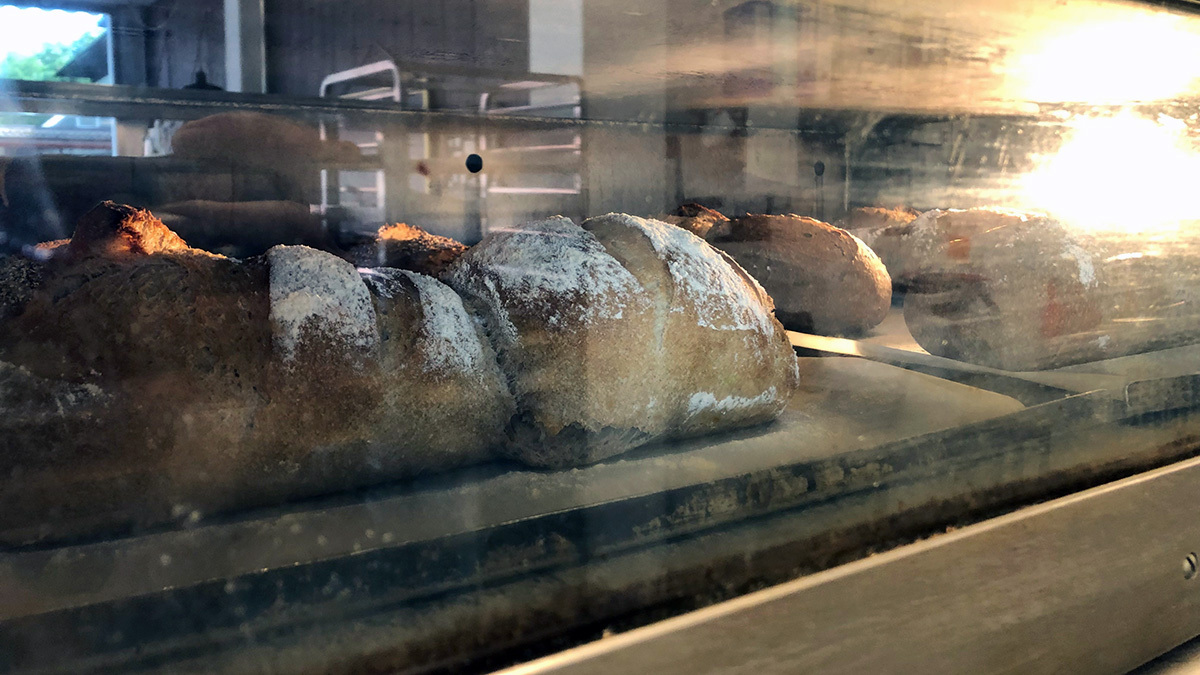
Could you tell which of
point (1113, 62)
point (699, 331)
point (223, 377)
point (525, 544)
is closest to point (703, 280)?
point (699, 331)

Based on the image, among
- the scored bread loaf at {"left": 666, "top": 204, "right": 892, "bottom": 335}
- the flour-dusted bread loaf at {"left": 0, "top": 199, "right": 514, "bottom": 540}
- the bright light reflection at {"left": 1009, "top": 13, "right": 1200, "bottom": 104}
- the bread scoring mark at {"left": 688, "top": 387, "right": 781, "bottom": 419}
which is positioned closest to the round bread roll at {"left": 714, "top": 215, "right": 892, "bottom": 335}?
the scored bread loaf at {"left": 666, "top": 204, "right": 892, "bottom": 335}

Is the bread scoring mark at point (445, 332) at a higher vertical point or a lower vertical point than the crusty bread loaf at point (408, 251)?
lower

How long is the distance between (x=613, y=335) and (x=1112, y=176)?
3.86ft

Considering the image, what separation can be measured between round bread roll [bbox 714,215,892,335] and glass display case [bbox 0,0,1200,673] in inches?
0.4

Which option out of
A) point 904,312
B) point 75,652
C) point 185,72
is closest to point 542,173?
point 185,72

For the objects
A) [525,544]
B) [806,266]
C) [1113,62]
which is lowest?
[525,544]

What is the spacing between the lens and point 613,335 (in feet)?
3.06

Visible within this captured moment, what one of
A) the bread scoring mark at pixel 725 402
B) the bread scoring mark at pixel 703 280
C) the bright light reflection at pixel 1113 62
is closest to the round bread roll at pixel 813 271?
the bread scoring mark at pixel 703 280

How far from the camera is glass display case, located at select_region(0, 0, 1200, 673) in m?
0.62

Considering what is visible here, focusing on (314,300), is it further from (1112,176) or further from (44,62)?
(1112,176)

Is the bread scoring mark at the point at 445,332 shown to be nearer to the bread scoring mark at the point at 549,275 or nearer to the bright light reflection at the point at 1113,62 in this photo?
the bread scoring mark at the point at 549,275

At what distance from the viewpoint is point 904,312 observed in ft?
4.88

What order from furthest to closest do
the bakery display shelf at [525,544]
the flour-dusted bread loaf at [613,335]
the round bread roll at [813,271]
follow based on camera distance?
the round bread roll at [813,271], the flour-dusted bread loaf at [613,335], the bakery display shelf at [525,544]

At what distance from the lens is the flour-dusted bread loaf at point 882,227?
1470 millimetres
